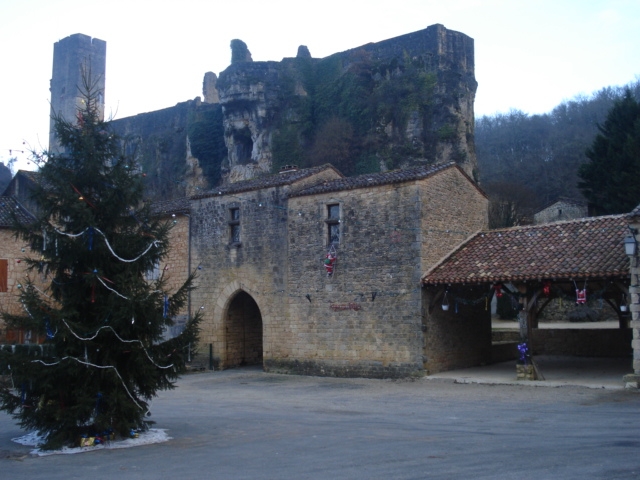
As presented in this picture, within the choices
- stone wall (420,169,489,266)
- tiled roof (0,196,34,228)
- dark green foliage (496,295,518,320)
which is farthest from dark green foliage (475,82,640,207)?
tiled roof (0,196,34,228)

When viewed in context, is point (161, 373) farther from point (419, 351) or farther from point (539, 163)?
point (539, 163)

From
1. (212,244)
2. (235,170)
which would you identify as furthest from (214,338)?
(235,170)

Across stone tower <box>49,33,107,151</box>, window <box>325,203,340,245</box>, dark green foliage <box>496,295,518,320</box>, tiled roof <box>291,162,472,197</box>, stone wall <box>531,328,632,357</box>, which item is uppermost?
stone tower <box>49,33,107,151</box>

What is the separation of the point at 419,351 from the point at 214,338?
7.49 meters

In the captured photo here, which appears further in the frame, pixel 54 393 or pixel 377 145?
pixel 377 145

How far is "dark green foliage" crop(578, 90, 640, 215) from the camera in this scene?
87.7ft

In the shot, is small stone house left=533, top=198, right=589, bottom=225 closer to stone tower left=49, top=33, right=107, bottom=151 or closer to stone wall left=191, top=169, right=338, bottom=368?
stone wall left=191, top=169, right=338, bottom=368

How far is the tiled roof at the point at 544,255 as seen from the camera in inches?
591

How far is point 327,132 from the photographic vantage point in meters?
39.9

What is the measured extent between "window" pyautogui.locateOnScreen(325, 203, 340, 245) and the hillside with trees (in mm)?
18991

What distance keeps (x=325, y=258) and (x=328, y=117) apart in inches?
952

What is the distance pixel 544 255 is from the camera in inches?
639

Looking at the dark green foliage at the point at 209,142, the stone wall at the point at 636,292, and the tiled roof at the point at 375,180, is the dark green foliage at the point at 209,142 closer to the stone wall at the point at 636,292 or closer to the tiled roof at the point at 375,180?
the tiled roof at the point at 375,180

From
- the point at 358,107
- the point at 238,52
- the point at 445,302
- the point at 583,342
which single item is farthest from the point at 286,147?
the point at 445,302
